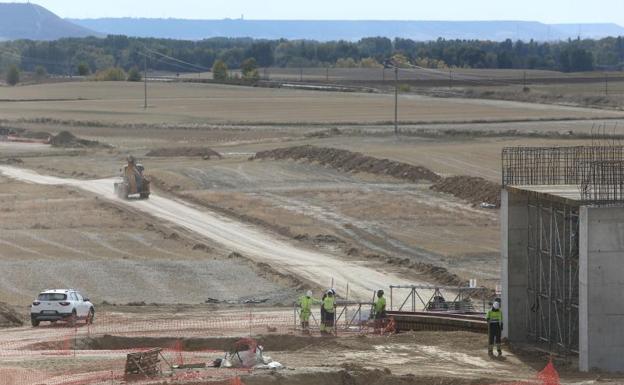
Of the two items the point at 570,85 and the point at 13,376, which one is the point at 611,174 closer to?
the point at 13,376

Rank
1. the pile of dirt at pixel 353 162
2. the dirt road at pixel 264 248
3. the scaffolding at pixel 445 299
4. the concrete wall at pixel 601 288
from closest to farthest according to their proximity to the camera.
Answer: the concrete wall at pixel 601 288 → the scaffolding at pixel 445 299 → the dirt road at pixel 264 248 → the pile of dirt at pixel 353 162

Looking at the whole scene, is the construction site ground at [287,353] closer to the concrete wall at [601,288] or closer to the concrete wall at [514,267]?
the concrete wall at [601,288]

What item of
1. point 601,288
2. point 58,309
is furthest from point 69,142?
point 601,288

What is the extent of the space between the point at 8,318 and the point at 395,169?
43.0m

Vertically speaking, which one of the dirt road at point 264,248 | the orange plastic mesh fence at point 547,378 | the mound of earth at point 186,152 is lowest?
the dirt road at point 264,248

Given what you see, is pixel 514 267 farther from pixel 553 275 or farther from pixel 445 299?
pixel 445 299

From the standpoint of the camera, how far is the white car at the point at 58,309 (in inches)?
1499

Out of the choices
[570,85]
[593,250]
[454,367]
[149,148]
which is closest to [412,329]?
[454,367]

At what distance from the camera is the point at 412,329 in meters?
36.9

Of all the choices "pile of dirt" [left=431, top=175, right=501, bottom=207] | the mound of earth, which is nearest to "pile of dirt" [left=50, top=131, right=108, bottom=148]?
the mound of earth

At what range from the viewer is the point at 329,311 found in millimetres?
36094

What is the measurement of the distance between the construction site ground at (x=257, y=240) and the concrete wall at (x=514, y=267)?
3.31ft

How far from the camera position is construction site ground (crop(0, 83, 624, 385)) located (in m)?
33.0

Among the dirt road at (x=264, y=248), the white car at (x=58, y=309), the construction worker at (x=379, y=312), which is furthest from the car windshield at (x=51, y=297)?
the dirt road at (x=264, y=248)
